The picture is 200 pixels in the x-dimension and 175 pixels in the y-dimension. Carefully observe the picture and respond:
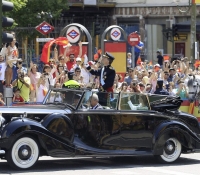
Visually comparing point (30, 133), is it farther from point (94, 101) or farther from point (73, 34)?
point (73, 34)

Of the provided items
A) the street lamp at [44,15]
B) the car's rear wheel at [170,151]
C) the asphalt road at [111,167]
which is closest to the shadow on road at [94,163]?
the asphalt road at [111,167]

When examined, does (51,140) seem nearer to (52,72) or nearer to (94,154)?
(94,154)

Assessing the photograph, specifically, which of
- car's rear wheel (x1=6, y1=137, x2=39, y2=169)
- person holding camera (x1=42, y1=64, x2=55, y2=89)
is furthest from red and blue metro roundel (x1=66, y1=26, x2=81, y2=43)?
car's rear wheel (x1=6, y1=137, x2=39, y2=169)

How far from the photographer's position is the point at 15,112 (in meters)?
12.6

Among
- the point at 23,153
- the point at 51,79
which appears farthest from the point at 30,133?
the point at 51,79

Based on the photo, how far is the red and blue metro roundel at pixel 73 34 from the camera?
25.7 meters

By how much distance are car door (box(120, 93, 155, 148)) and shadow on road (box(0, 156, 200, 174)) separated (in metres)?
0.45

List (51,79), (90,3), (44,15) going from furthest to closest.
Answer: (90,3) < (44,15) < (51,79)

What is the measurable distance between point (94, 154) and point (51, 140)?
35.2 inches

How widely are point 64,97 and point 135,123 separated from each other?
4.66 ft

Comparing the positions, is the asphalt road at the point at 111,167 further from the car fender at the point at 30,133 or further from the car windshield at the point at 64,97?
the car windshield at the point at 64,97

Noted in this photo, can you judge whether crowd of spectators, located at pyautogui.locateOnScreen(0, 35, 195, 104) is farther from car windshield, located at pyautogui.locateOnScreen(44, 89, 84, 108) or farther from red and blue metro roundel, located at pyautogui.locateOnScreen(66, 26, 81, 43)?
red and blue metro roundel, located at pyautogui.locateOnScreen(66, 26, 81, 43)

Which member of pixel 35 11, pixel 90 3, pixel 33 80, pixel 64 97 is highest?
pixel 90 3

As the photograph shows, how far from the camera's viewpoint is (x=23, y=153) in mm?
12242
